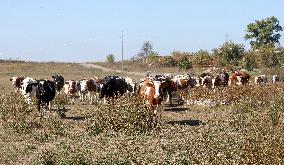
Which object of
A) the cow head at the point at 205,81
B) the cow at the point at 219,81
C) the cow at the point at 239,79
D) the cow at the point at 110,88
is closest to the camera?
the cow at the point at 110,88

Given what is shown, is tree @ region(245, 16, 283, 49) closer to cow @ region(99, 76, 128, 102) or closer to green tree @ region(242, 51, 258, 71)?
green tree @ region(242, 51, 258, 71)

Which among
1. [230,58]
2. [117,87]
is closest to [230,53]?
[230,58]

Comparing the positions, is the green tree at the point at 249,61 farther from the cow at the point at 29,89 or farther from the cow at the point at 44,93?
the cow at the point at 44,93

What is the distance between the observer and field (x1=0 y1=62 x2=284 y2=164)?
905cm

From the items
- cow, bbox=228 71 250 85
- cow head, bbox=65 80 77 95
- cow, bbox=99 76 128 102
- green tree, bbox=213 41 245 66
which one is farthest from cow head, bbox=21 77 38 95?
green tree, bbox=213 41 245 66

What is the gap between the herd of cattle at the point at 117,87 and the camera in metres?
17.5

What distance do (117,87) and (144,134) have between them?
785cm

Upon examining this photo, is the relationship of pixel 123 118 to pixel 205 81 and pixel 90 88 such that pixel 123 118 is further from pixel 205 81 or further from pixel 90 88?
pixel 205 81

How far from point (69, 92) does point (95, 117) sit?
1109cm

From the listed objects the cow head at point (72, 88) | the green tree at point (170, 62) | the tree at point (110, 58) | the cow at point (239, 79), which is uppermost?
the tree at point (110, 58)

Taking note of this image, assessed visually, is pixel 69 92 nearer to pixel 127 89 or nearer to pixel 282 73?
pixel 127 89

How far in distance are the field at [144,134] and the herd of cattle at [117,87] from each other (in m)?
0.96

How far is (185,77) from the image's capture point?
88.4 feet

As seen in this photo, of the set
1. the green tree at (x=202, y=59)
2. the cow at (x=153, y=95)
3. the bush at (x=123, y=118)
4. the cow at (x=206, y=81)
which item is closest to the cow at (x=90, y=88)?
the cow at (x=206, y=81)
